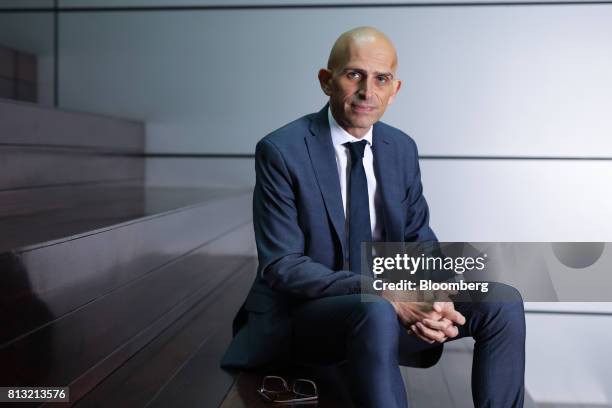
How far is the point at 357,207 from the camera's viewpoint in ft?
5.39

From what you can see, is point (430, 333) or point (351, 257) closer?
point (430, 333)

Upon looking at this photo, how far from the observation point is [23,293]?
122 cm

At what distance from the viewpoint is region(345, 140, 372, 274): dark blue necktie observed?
162cm

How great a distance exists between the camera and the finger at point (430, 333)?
1.45 metres

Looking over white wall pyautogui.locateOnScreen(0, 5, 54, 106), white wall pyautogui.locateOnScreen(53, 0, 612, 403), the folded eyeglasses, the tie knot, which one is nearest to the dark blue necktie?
the tie knot

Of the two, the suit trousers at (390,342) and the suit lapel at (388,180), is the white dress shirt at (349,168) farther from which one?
the suit trousers at (390,342)

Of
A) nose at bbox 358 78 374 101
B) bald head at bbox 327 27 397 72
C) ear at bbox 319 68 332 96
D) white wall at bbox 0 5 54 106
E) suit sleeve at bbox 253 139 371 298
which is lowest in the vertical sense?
suit sleeve at bbox 253 139 371 298

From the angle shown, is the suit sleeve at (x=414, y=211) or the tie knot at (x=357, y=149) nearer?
the tie knot at (x=357, y=149)

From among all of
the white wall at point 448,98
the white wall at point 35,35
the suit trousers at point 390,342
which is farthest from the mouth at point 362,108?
the white wall at point 35,35

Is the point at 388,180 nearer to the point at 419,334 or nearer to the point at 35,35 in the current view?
the point at 419,334

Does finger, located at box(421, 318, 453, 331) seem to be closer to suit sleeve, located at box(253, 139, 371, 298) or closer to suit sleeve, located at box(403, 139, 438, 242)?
suit sleeve, located at box(253, 139, 371, 298)

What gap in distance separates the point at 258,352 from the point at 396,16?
196 cm

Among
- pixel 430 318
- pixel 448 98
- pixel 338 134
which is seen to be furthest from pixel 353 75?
pixel 448 98

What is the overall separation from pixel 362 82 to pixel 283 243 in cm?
42
